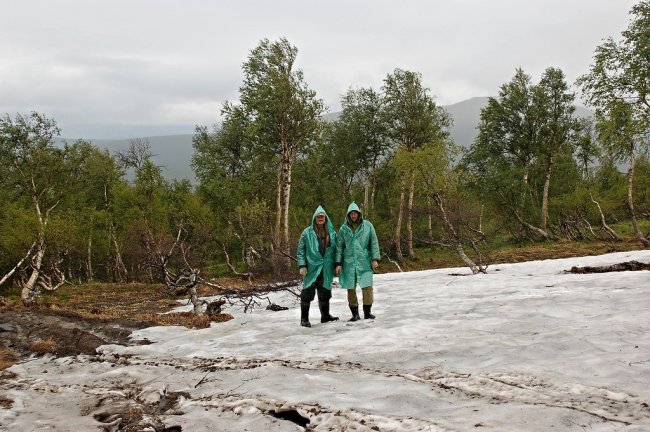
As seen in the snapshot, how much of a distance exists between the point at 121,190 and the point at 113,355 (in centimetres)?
3401

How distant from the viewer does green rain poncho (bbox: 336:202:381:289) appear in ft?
25.9

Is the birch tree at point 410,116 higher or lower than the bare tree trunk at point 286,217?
higher

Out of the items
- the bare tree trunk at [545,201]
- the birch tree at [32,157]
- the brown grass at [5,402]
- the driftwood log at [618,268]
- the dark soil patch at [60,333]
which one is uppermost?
the birch tree at [32,157]

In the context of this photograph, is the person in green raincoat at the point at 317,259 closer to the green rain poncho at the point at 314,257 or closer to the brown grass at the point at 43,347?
the green rain poncho at the point at 314,257

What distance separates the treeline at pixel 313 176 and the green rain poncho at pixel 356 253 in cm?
1374

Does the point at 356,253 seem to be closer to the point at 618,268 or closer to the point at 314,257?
the point at 314,257

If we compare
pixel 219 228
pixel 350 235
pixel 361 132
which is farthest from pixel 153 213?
pixel 350 235

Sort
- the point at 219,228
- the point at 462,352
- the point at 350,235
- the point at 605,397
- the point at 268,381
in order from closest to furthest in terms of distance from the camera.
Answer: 1. the point at 605,397
2. the point at 268,381
3. the point at 462,352
4. the point at 350,235
5. the point at 219,228

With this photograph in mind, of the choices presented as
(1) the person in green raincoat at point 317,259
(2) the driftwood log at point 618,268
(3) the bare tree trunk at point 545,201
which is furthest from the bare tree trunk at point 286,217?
(3) the bare tree trunk at point 545,201

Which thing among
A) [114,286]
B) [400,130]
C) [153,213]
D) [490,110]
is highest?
[490,110]

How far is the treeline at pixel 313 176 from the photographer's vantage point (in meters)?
25.4

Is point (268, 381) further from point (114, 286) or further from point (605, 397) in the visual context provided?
point (114, 286)

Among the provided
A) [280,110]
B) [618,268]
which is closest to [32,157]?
[280,110]

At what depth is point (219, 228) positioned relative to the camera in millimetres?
35969
